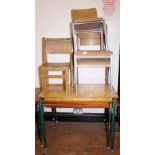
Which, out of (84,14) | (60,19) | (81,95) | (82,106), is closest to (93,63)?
(81,95)

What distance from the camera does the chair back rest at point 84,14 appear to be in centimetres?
226

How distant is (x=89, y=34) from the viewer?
2.35 metres

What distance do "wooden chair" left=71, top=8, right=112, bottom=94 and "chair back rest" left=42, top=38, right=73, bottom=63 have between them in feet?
0.34

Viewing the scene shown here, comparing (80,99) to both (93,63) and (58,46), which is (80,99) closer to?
(93,63)

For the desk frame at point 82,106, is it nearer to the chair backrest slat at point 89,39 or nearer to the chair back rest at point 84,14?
the chair backrest slat at point 89,39

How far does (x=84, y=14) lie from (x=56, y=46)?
488 mm

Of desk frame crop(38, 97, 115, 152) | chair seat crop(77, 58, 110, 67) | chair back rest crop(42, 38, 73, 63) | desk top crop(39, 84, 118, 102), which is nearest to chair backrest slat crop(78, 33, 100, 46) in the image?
chair back rest crop(42, 38, 73, 63)

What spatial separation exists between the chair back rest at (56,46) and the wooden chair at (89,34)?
104 mm

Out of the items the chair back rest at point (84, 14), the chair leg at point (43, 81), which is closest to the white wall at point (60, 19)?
the chair back rest at point (84, 14)
